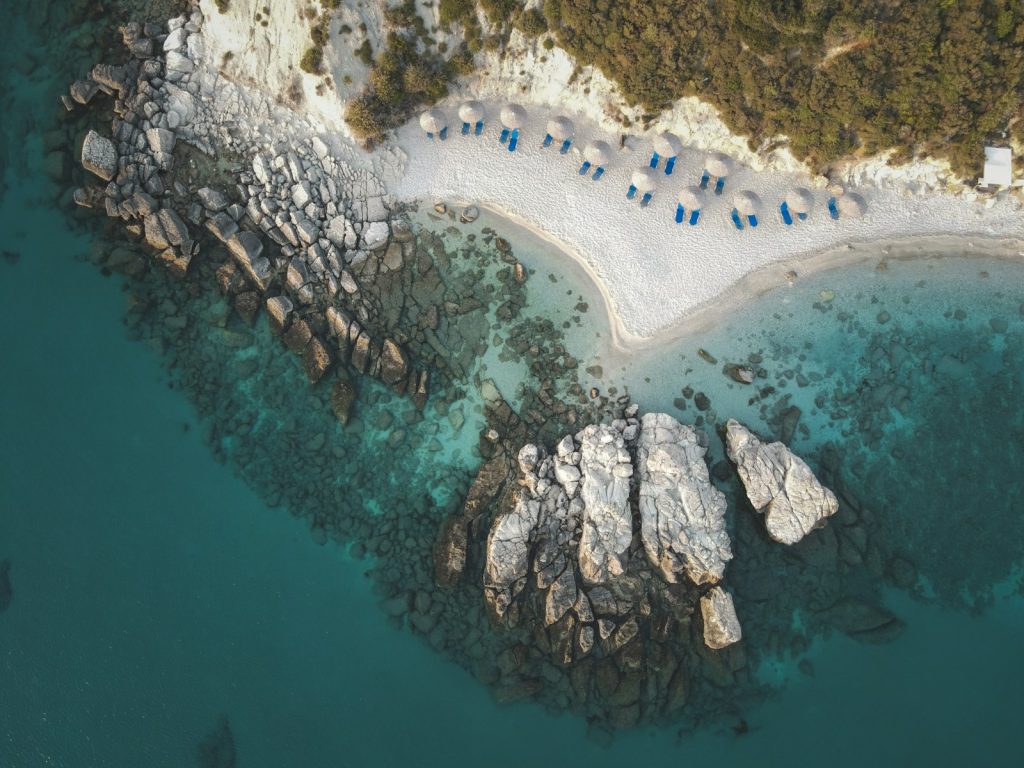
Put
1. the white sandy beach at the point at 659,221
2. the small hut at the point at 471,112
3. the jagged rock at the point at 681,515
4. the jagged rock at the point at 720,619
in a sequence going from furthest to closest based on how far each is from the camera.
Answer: the white sandy beach at the point at 659,221, the small hut at the point at 471,112, the jagged rock at the point at 681,515, the jagged rock at the point at 720,619

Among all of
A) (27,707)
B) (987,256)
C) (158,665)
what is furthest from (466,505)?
(987,256)

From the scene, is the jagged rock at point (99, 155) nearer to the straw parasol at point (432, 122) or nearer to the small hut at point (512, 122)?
the straw parasol at point (432, 122)

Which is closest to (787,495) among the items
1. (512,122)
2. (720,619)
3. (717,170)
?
(720,619)

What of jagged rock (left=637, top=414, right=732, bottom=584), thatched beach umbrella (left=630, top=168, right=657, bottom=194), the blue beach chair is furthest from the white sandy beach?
jagged rock (left=637, top=414, right=732, bottom=584)

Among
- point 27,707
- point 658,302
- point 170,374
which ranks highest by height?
point 658,302

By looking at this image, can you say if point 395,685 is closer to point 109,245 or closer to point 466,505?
point 466,505

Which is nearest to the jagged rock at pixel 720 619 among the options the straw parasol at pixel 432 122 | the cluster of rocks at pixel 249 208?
the cluster of rocks at pixel 249 208
